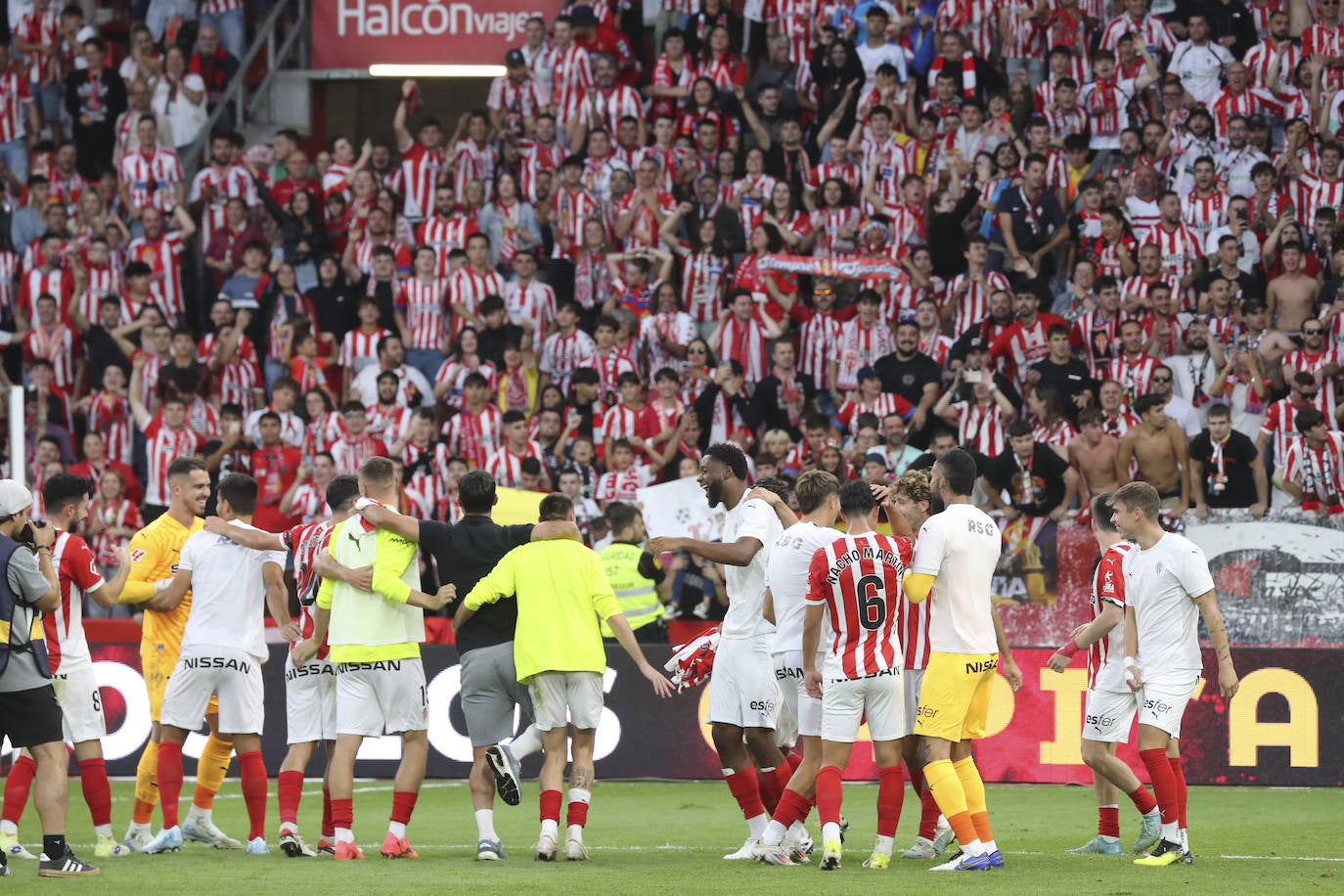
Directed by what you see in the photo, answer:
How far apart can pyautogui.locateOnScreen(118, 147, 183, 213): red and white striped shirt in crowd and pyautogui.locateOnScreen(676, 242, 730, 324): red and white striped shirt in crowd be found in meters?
7.05

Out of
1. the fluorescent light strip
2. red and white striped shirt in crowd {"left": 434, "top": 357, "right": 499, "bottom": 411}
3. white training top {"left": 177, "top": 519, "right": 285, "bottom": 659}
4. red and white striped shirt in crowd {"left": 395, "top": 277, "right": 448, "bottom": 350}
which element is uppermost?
the fluorescent light strip

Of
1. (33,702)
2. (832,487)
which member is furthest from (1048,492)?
(33,702)

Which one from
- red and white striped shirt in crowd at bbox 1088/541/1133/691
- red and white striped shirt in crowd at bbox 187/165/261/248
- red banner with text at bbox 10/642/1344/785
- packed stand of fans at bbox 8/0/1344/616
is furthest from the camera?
red and white striped shirt in crowd at bbox 187/165/261/248

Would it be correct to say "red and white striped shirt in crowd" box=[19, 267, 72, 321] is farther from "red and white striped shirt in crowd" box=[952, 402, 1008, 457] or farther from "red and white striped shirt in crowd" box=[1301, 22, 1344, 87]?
"red and white striped shirt in crowd" box=[1301, 22, 1344, 87]

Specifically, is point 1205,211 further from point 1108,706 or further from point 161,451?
point 161,451

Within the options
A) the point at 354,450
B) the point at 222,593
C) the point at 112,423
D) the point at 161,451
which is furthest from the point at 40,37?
the point at 222,593

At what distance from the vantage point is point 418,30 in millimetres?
26750

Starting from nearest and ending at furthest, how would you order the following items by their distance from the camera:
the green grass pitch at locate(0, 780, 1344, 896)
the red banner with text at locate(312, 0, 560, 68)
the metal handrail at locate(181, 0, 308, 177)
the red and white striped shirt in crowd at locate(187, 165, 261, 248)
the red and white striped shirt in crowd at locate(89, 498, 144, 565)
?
the green grass pitch at locate(0, 780, 1344, 896) < the red and white striped shirt in crowd at locate(89, 498, 144, 565) < the red and white striped shirt in crowd at locate(187, 165, 261, 248) < the metal handrail at locate(181, 0, 308, 177) < the red banner with text at locate(312, 0, 560, 68)

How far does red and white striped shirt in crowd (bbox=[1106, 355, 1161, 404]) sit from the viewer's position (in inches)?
752

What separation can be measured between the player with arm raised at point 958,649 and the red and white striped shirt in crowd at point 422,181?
48.0 ft

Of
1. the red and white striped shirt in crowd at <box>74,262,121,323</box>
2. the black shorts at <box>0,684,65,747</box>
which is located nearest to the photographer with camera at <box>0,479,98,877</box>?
the black shorts at <box>0,684,65,747</box>

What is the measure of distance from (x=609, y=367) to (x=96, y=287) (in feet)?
22.1

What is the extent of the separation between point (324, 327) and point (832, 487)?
12.8 meters

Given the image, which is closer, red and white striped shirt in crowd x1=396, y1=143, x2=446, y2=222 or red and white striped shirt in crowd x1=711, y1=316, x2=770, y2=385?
red and white striped shirt in crowd x1=711, y1=316, x2=770, y2=385
